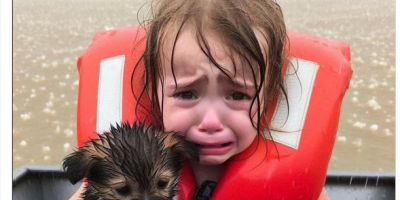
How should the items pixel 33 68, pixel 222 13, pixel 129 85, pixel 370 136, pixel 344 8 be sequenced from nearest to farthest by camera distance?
pixel 222 13
pixel 129 85
pixel 370 136
pixel 33 68
pixel 344 8

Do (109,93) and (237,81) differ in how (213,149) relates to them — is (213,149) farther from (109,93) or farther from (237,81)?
(109,93)

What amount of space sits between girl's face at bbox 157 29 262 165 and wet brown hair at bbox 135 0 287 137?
3cm

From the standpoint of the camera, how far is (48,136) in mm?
5039

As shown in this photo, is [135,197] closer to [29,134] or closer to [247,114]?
[247,114]

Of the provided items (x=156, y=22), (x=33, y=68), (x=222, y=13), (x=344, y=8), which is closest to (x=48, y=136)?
(x=33, y=68)

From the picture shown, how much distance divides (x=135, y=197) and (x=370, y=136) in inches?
146

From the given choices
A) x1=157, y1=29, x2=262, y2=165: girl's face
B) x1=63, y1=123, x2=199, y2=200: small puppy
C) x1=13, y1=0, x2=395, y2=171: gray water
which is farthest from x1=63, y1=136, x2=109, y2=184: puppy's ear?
x1=13, y1=0, x2=395, y2=171: gray water

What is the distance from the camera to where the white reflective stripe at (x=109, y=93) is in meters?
2.70

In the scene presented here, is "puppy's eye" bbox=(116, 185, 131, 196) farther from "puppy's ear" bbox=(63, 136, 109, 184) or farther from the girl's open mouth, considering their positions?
the girl's open mouth

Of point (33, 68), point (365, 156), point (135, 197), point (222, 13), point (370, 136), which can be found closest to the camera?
point (135, 197)

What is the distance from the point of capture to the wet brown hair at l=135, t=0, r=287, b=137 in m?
2.16

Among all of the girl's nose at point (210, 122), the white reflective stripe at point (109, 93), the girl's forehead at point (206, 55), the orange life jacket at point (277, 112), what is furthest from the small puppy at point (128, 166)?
the white reflective stripe at point (109, 93)

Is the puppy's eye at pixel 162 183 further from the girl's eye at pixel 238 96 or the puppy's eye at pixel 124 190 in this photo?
the girl's eye at pixel 238 96

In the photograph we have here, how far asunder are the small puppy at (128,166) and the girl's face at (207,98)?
0.62 feet
